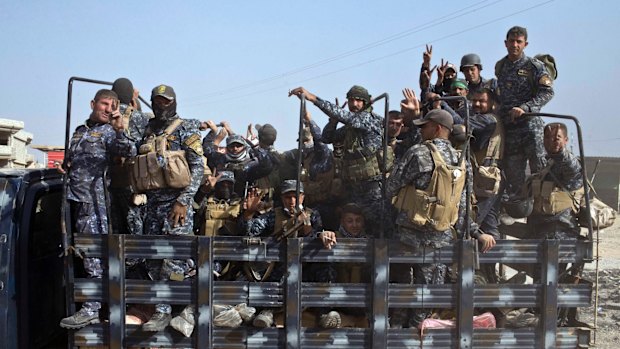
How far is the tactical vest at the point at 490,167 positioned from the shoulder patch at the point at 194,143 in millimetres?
2034

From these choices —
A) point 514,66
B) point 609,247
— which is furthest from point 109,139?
point 609,247

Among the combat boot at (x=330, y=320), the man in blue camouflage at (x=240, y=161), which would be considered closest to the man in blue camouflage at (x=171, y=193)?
the combat boot at (x=330, y=320)

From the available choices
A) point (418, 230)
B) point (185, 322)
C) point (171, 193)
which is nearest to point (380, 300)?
point (418, 230)

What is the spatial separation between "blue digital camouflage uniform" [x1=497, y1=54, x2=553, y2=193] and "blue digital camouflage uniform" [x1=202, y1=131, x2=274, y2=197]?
6.75 ft

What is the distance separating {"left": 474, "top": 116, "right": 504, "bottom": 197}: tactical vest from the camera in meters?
4.01

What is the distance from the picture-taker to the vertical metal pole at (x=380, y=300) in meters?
2.93

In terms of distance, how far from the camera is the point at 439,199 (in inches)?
121

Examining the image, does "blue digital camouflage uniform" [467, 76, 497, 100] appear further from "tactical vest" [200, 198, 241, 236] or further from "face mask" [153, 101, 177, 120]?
"face mask" [153, 101, 177, 120]

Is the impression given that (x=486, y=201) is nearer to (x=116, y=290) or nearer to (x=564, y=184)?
(x=564, y=184)

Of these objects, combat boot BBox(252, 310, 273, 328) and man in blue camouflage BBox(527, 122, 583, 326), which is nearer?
combat boot BBox(252, 310, 273, 328)

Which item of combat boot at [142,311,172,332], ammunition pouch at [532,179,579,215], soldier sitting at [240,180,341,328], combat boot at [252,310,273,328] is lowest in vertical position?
combat boot at [142,311,172,332]

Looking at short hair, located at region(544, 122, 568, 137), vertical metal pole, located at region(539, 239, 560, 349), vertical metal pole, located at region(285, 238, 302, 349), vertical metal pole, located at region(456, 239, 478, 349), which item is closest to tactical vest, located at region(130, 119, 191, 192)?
vertical metal pole, located at region(285, 238, 302, 349)

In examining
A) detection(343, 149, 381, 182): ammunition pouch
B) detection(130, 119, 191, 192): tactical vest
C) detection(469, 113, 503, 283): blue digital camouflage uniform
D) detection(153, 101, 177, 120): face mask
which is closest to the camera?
detection(130, 119, 191, 192): tactical vest

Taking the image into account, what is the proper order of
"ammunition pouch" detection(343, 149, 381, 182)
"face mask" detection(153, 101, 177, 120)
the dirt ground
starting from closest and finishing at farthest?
"face mask" detection(153, 101, 177, 120) < "ammunition pouch" detection(343, 149, 381, 182) < the dirt ground
